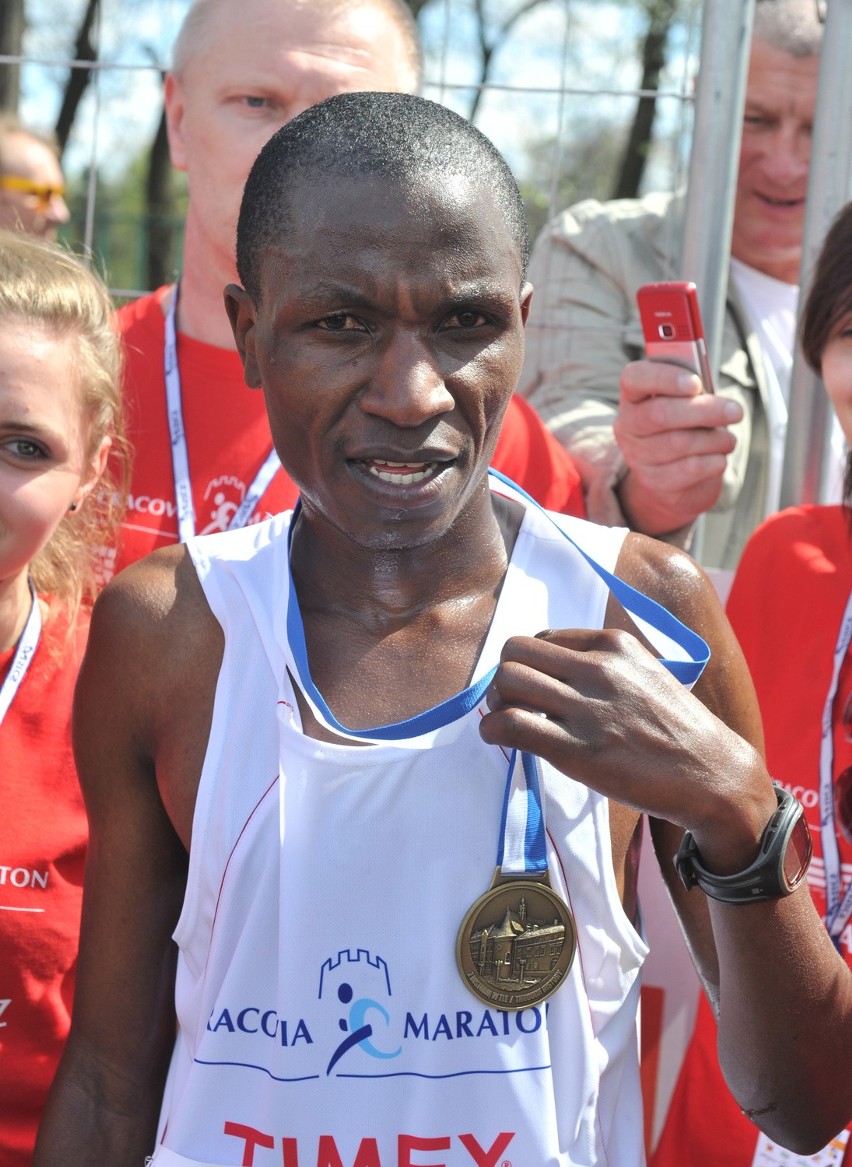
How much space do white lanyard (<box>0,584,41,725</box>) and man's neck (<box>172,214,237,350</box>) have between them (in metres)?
0.72

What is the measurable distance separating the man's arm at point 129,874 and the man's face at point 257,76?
1194 millimetres

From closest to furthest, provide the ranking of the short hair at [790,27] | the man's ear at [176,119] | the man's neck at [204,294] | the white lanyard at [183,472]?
the white lanyard at [183,472]
the man's neck at [204,294]
the man's ear at [176,119]
the short hair at [790,27]

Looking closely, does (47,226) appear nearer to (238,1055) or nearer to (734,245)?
(734,245)

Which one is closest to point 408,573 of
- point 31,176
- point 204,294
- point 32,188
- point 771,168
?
point 204,294

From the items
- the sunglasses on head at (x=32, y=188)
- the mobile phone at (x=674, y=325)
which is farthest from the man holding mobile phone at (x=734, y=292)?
the sunglasses on head at (x=32, y=188)

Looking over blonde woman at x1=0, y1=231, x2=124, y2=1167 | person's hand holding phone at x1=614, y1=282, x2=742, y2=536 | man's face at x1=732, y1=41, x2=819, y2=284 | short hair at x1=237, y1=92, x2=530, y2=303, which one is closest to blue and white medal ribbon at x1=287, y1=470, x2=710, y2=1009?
short hair at x1=237, y1=92, x2=530, y2=303

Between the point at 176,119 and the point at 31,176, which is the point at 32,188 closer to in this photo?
the point at 31,176

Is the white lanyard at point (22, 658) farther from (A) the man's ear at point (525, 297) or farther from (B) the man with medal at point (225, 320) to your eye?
(A) the man's ear at point (525, 297)

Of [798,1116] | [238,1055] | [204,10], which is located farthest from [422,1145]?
[204,10]

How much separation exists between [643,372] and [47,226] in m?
3.40

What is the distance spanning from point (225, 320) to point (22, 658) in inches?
33.3

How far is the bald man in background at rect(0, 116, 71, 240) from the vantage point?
16.7ft

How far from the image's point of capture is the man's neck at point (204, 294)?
2721 mm

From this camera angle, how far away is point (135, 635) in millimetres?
1709
